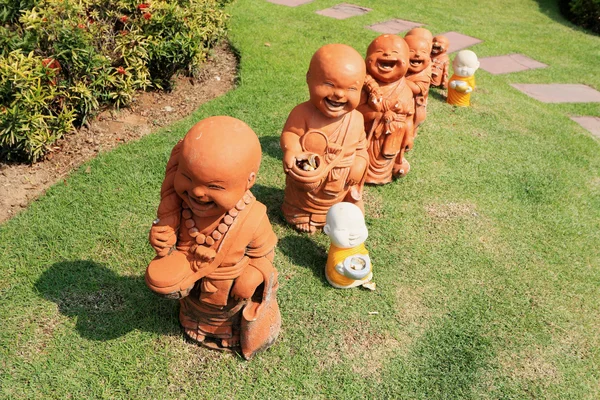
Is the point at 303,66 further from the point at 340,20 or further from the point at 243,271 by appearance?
the point at 243,271

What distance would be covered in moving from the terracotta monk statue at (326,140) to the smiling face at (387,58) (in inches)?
26.8

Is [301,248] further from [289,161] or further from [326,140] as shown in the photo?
[326,140]

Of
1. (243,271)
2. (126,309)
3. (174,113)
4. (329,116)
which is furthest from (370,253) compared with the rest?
(174,113)

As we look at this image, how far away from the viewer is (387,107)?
14.4ft

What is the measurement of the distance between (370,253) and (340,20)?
20.9ft

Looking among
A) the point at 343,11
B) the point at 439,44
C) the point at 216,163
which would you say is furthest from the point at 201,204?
the point at 343,11

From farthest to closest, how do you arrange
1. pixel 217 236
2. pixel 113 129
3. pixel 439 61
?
pixel 439 61
pixel 113 129
pixel 217 236

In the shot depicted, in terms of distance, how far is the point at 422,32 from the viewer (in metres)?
5.02

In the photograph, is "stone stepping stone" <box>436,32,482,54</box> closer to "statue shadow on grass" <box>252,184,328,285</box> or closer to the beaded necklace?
"statue shadow on grass" <box>252,184,328,285</box>

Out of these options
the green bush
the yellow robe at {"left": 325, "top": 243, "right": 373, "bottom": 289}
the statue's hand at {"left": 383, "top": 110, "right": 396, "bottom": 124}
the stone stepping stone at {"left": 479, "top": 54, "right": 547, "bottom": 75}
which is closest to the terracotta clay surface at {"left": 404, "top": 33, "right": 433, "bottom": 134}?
the statue's hand at {"left": 383, "top": 110, "right": 396, "bottom": 124}

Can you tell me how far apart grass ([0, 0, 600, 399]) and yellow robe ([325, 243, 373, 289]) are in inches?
3.9

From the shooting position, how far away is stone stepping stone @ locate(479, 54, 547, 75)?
813 centimetres

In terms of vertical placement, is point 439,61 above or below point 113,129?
above

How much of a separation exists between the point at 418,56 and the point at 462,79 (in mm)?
2093
